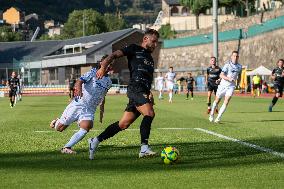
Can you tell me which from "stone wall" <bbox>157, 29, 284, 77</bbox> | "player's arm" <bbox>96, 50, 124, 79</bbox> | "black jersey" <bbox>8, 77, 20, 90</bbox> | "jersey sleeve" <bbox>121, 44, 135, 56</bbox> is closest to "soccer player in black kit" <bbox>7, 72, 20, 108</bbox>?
"black jersey" <bbox>8, 77, 20, 90</bbox>

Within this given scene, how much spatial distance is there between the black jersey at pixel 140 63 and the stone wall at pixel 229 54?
53.5 meters

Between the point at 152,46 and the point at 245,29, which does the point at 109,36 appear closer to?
the point at 245,29

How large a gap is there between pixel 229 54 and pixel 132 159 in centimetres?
7106

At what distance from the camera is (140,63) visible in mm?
11227

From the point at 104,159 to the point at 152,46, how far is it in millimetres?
1928

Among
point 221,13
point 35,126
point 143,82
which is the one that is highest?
point 221,13

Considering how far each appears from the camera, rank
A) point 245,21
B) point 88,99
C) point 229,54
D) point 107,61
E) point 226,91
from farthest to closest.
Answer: point 229,54 < point 245,21 < point 226,91 < point 88,99 < point 107,61

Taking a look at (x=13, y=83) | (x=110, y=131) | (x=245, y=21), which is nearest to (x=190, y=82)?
(x=13, y=83)

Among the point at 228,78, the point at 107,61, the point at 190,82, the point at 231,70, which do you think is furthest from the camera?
the point at 190,82

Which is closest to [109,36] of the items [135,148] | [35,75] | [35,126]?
[35,75]

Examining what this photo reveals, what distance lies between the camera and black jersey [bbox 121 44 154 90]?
11.2 metres

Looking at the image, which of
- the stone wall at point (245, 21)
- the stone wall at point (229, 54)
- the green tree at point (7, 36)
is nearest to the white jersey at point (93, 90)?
the stone wall at point (229, 54)

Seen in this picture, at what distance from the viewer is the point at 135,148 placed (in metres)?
12.9

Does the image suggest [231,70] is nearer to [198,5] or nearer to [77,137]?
[77,137]
